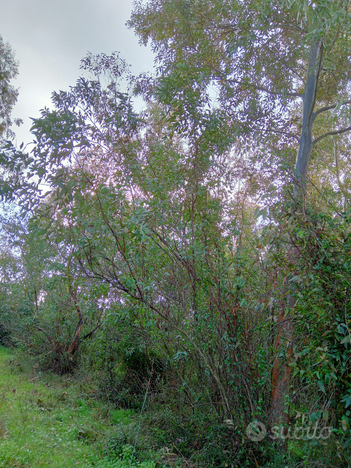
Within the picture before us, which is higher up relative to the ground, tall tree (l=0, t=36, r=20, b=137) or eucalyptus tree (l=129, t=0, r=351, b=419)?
tall tree (l=0, t=36, r=20, b=137)

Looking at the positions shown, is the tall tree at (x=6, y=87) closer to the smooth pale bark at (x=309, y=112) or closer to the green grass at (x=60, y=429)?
the green grass at (x=60, y=429)

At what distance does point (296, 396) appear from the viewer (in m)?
3.34

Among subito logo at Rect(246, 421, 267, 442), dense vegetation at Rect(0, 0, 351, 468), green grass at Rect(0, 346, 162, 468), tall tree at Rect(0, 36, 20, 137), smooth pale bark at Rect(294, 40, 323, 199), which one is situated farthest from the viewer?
tall tree at Rect(0, 36, 20, 137)

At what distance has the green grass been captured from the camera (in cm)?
402

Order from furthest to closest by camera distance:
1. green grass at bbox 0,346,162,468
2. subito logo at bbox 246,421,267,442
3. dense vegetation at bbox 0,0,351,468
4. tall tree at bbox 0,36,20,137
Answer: tall tree at bbox 0,36,20,137 < green grass at bbox 0,346,162,468 < subito logo at bbox 246,421,267,442 < dense vegetation at bbox 0,0,351,468

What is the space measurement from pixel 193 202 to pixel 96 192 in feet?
4.32

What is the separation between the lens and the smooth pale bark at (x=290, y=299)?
3.61 metres

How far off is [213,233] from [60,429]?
3549 millimetres

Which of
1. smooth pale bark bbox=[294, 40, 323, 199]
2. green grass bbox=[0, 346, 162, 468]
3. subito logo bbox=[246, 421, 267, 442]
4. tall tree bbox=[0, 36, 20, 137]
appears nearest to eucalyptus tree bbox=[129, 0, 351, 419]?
smooth pale bark bbox=[294, 40, 323, 199]

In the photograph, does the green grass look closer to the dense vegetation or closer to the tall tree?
the dense vegetation

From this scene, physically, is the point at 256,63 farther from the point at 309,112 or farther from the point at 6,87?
the point at 6,87

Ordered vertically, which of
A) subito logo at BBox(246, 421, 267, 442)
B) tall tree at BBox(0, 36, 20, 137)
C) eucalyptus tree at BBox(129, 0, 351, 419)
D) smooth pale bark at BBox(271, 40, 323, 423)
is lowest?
subito logo at BBox(246, 421, 267, 442)

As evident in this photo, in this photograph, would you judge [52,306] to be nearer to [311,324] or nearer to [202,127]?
[202,127]

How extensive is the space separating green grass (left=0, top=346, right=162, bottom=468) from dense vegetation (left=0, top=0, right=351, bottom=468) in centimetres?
53
